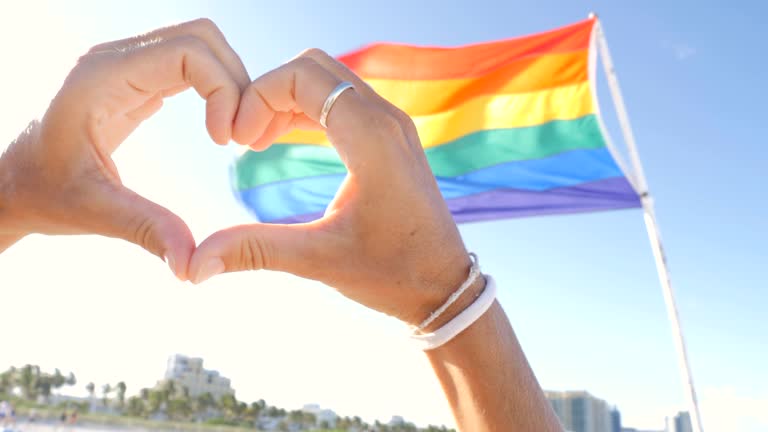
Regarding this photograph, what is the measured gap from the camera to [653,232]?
4375 millimetres

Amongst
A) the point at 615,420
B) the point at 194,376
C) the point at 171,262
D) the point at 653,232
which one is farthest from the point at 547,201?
the point at 194,376

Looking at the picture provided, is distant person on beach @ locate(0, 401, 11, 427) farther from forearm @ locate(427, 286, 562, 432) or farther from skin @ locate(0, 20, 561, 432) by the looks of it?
forearm @ locate(427, 286, 562, 432)

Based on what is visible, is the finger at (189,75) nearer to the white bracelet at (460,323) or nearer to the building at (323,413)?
the white bracelet at (460,323)

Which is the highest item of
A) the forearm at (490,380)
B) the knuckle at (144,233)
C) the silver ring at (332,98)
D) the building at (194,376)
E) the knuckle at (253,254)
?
the building at (194,376)

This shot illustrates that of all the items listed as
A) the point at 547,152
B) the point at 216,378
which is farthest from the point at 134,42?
the point at 216,378

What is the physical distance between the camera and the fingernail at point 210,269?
85cm

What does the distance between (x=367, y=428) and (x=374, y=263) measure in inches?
2970

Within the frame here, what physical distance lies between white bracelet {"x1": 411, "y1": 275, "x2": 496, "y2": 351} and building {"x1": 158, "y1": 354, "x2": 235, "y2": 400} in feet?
302

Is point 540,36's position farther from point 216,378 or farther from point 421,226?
point 216,378

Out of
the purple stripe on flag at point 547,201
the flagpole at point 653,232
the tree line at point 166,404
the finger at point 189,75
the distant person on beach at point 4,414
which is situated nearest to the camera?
the finger at point 189,75

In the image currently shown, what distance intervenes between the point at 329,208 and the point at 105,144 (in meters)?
0.39

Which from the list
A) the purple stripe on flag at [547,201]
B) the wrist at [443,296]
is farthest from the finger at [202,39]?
the purple stripe on flag at [547,201]

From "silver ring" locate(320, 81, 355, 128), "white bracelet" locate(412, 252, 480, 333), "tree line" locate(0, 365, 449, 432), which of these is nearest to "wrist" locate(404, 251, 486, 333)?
"white bracelet" locate(412, 252, 480, 333)

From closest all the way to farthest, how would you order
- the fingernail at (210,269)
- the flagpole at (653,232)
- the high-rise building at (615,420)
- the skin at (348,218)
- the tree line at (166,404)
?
the fingernail at (210,269), the skin at (348,218), the flagpole at (653,232), the tree line at (166,404), the high-rise building at (615,420)
